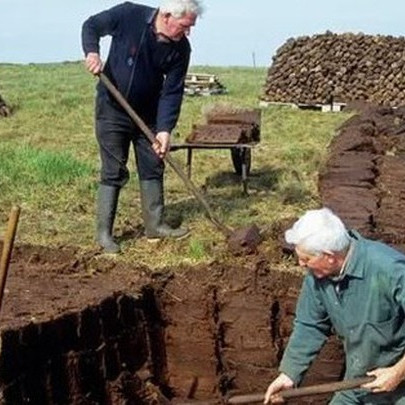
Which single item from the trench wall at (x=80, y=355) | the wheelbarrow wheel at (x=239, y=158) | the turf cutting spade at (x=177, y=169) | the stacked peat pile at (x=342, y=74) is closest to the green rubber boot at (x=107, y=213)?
the turf cutting spade at (x=177, y=169)

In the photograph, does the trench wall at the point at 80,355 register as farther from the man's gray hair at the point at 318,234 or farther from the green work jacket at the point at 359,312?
the man's gray hair at the point at 318,234

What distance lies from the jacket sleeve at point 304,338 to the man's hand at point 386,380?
1.26 feet

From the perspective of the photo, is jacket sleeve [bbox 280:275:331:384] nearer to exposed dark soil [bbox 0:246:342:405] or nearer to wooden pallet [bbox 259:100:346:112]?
exposed dark soil [bbox 0:246:342:405]

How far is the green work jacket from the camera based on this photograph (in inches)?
205

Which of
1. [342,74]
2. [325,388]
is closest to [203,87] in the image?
[342,74]

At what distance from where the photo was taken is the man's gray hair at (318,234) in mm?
5062

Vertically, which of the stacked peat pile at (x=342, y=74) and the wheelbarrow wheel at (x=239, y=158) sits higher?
the stacked peat pile at (x=342, y=74)

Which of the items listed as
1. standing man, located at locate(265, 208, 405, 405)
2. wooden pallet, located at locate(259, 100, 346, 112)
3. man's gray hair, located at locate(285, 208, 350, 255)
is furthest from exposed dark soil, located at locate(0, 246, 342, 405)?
wooden pallet, located at locate(259, 100, 346, 112)

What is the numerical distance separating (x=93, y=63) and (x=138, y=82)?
51cm

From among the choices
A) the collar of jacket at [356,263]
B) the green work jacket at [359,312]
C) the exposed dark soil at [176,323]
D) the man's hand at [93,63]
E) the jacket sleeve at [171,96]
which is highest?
the man's hand at [93,63]

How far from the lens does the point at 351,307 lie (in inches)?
211

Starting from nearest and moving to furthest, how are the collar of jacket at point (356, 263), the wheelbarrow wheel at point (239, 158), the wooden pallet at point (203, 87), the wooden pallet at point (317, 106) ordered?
the collar of jacket at point (356, 263), the wheelbarrow wheel at point (239, 158), the wooden pallet at point (317, 106), the wooden pallet at point (203, 87)

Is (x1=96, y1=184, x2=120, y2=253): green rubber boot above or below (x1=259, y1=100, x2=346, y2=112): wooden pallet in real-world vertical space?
below

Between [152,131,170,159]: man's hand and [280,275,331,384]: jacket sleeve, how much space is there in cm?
329
